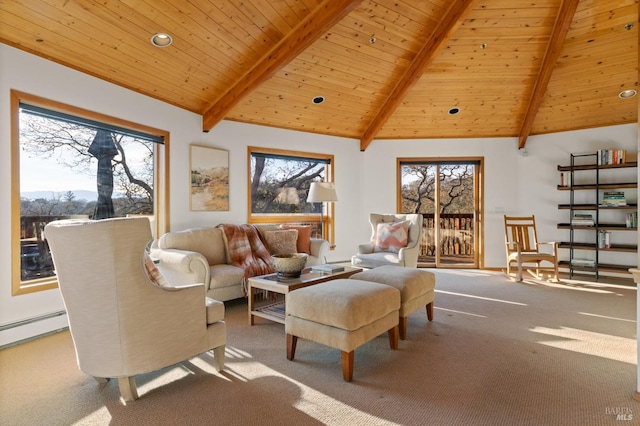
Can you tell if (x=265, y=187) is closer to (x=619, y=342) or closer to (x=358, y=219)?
(x=358, y=219)

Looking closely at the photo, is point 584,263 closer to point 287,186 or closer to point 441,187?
point 441,187

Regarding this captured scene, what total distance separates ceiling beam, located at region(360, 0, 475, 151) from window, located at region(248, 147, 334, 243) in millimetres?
925

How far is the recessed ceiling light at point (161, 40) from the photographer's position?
3268 mm

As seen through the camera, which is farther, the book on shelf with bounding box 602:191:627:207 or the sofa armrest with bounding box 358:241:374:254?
the book on shelf with bounding box 602:191:627:207

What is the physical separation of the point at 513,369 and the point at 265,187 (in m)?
4.16

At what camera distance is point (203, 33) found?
11.3 feet

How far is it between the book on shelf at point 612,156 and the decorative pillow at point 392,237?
3.14 metres

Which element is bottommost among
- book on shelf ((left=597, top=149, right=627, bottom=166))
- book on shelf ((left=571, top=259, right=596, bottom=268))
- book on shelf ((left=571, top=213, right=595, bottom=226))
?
book on shelf ((left=571, top=259, right=596, bottom=268))

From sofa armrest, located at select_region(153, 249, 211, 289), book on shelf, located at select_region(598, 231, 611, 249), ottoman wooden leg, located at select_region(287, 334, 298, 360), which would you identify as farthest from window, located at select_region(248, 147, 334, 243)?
book on shelf, located at select_region(598, 231, 611, 249)

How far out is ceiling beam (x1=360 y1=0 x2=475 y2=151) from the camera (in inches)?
160

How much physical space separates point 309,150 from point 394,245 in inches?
86.0

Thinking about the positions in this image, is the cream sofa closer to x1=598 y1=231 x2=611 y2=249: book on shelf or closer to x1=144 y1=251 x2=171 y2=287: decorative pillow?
x1=144 y1=251 x2=171 y2=287: decorative pillow

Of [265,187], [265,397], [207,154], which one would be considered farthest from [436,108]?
[265,397]

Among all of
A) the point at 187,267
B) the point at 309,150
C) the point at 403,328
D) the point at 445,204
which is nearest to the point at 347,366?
the point at 403,328
